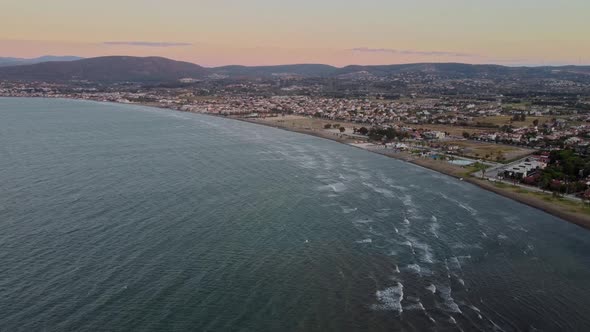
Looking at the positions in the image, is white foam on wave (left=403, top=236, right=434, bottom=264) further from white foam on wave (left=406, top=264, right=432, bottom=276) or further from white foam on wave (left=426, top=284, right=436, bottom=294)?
white foam on wave (left=426, top=284, right=436, bottom=294)

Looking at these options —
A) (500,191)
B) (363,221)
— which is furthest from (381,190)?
(500,191)

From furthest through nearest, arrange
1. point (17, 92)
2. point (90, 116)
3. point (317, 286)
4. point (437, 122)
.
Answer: point (17, 92) → point (90, 116) → point (437, 122) → point (317, 286)

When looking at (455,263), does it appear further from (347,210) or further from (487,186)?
(487,186)

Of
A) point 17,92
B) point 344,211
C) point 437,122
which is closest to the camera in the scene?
point 344,211

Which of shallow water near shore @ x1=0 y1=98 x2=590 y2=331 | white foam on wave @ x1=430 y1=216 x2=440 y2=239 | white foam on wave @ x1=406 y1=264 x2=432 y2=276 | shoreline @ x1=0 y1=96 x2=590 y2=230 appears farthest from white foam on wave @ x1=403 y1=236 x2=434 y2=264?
shoreline @ x1=0 y1=96 x2=590 y2=230

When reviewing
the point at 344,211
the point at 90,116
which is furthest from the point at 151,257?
the point at 90,116

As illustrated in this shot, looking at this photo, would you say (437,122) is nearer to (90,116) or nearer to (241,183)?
(241,183)
